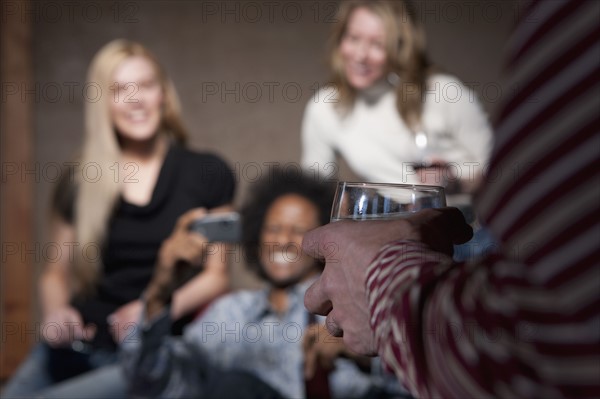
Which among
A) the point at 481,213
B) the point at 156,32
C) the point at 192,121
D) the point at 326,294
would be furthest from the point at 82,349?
the point at 481,213

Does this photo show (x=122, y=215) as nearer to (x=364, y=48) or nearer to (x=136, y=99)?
(x=136, y=99)

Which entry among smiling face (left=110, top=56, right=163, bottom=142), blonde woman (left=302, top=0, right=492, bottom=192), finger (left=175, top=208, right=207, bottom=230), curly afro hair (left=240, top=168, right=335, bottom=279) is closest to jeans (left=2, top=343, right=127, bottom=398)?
finger (left=175, top=208, right=207, bottom=230)

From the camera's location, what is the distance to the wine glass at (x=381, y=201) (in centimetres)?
62

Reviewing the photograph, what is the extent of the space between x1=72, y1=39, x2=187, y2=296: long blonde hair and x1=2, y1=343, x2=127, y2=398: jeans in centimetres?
28

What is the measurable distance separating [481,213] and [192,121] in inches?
144

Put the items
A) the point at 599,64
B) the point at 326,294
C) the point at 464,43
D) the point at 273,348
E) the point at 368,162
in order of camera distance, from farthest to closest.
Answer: the point at 464,43 < the point at 368,162 < the point at 273,348 < the point at 326,294 < the point at 599,64

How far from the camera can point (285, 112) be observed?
4.02 meters

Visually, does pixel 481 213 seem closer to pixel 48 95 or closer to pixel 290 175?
pixel 290 175

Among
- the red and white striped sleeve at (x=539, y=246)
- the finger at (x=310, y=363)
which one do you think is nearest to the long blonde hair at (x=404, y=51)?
the finger at (x=310, y=363)

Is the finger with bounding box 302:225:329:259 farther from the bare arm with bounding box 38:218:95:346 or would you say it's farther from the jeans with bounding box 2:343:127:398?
the bare arm with bounding box 38:218:95:346

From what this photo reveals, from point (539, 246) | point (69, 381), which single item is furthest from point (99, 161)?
point (539, 246)

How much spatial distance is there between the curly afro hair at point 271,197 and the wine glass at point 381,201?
196 centimetres

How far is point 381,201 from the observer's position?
2.06 ft

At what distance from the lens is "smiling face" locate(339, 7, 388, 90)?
269cm
